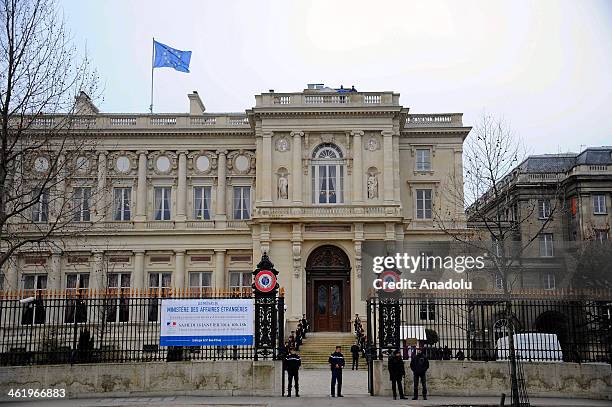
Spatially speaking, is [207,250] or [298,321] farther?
[207,250]

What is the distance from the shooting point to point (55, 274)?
4431 cm

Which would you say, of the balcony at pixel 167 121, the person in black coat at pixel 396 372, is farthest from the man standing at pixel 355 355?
the balcony at pixel 167 121

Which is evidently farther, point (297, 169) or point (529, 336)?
point (297, 169)

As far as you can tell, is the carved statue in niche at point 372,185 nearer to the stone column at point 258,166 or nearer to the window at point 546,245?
the stone column at point 258,166

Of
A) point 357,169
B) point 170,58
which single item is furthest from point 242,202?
point 170,58

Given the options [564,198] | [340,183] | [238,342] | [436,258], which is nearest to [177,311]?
[238,342]

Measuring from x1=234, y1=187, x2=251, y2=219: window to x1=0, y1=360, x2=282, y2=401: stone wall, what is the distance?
25.7 meters

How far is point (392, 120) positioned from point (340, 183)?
5231 mm

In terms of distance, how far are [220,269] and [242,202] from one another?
16.0 feet

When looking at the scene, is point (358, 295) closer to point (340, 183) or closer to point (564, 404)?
point (340, 183)

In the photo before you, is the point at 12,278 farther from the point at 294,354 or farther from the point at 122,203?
the point at 294,354

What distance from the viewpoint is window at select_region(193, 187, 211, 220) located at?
46.0 m

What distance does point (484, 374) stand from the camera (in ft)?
68.6

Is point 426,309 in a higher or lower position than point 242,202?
lower
